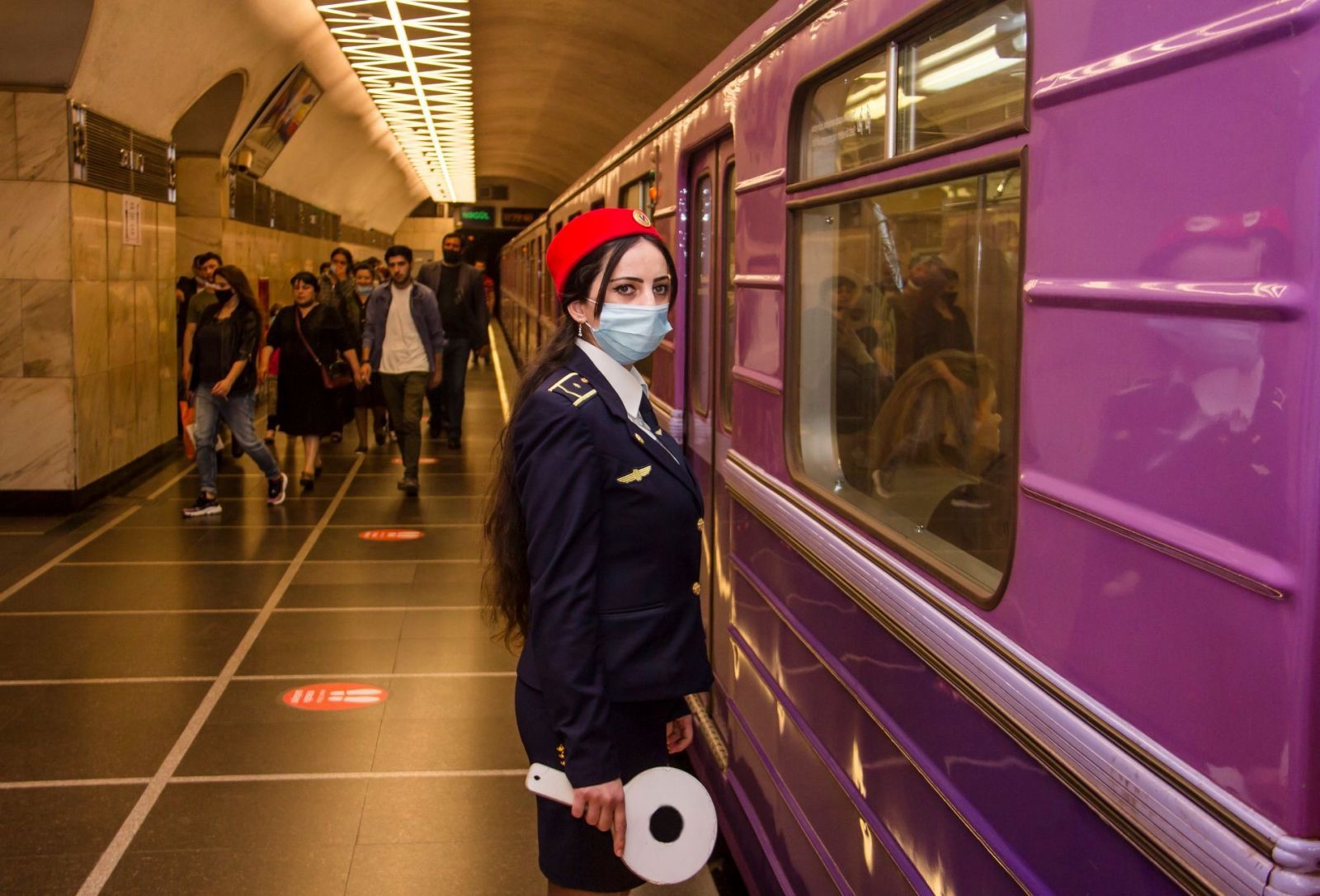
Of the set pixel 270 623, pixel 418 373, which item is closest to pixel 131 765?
pixel 270 623

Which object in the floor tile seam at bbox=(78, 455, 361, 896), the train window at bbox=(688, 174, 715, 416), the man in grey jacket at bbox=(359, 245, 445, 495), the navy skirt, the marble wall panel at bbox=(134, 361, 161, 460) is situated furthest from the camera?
the marble wall panel at bbox=(134, 361, 161, 460)

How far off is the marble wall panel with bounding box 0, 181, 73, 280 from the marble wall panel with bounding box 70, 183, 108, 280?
0.08 metres

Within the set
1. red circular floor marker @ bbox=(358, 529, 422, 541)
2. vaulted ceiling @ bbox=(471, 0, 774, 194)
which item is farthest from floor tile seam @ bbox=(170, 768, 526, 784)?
vaulted ceiling @ bbox=(471, 0, 774, 194)

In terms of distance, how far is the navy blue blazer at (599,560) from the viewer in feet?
7.41

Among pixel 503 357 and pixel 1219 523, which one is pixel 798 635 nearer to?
pixel 1219 523

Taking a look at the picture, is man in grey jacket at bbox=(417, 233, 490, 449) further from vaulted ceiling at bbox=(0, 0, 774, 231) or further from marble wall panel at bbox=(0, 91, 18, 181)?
marble wall panel at bbox=(0, 91, 18, 181)

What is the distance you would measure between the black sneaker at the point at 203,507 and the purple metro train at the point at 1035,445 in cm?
663

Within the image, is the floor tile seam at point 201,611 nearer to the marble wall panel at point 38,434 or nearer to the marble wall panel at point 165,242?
the marble wall panel at point 38,434

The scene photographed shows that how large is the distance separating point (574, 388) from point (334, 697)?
3.70 metres

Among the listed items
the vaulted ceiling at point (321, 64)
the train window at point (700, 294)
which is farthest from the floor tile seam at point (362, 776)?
the vaulted ceiling at point (321, 64)

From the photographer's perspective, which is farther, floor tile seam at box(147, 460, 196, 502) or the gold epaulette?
floor tile seam at box(147, 460, 196, 502)

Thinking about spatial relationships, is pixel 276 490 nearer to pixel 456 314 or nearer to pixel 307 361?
pixel 307 361

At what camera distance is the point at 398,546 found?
28.3 feet

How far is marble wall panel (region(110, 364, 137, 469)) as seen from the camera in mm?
10875
